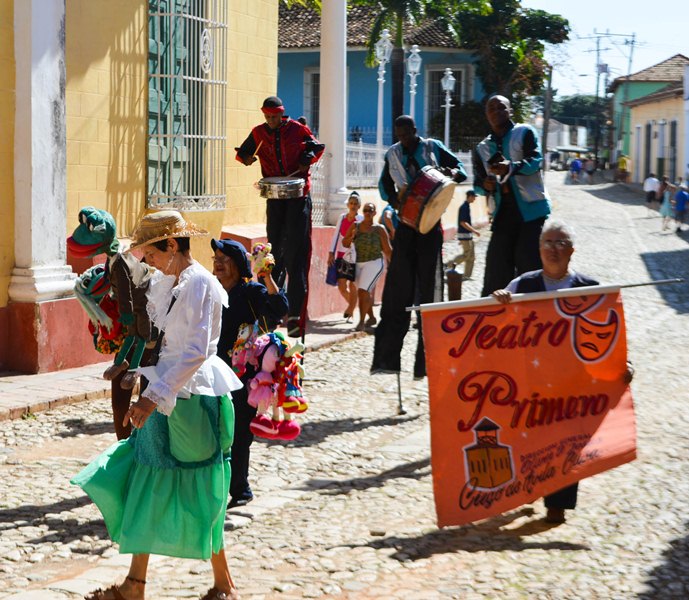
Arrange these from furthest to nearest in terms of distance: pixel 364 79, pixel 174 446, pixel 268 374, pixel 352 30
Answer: pixel 364 79 → pixel 352 30 → pixel 268 374 → pixel 174 446

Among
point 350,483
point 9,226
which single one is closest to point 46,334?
point 9,226

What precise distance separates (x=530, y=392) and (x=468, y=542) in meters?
0.80

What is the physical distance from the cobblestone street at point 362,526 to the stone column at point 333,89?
5772 millimetres

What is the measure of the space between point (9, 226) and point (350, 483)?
426 cm

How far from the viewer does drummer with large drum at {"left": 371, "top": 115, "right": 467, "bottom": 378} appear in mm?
8773

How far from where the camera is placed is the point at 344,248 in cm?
1385

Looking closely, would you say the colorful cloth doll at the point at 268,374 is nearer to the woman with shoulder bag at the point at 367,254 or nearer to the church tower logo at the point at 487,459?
the church tower logo at the point at 487,459

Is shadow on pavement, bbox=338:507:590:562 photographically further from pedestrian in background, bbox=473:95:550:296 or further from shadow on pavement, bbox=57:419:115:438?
shadow on pavement, bbox=57:419:115:438

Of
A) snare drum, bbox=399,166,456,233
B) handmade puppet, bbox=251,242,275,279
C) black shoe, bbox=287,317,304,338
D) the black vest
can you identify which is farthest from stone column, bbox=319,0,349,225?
the black vest

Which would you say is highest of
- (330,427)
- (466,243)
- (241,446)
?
(466,243)

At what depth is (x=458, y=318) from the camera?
19.9ft

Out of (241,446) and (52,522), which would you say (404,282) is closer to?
(241,446)

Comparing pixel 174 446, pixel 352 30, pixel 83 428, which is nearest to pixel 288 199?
pixel 83 428

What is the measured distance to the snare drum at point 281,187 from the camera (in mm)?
9938
